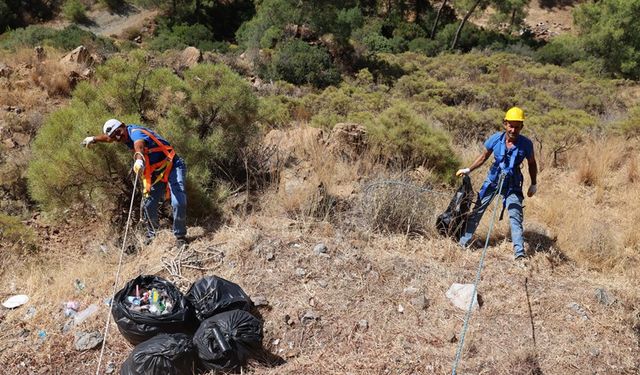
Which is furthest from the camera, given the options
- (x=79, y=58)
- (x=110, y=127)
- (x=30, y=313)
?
(x=79, y=58)

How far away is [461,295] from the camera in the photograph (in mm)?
3678

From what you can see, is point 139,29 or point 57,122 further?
point 139,29

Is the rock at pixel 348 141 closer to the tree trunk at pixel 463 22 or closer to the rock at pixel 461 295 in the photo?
the rock at pixel 461 295

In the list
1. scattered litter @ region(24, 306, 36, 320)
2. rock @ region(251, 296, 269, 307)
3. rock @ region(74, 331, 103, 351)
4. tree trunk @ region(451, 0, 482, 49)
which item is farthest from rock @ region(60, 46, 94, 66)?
tree trunk @ region(451, 0, 482, 49)

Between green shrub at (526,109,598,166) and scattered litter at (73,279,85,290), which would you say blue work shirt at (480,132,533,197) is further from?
scattered litter at (73,279,85,290)

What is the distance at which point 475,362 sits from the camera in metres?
3.10

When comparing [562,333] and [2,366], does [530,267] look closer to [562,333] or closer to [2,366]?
[562,333]

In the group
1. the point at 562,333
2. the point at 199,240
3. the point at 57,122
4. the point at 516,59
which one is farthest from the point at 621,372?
the point at 516,59

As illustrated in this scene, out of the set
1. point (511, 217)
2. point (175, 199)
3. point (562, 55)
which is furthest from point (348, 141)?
point (562, 55)

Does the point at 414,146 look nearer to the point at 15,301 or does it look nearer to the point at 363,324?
the point at 363,324

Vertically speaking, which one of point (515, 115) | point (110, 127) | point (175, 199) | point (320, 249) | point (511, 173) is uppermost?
point (515, 115)

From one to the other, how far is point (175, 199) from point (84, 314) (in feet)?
4.00

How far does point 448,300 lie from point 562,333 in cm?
82

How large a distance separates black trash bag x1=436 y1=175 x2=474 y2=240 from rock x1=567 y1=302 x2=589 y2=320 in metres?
1.22
